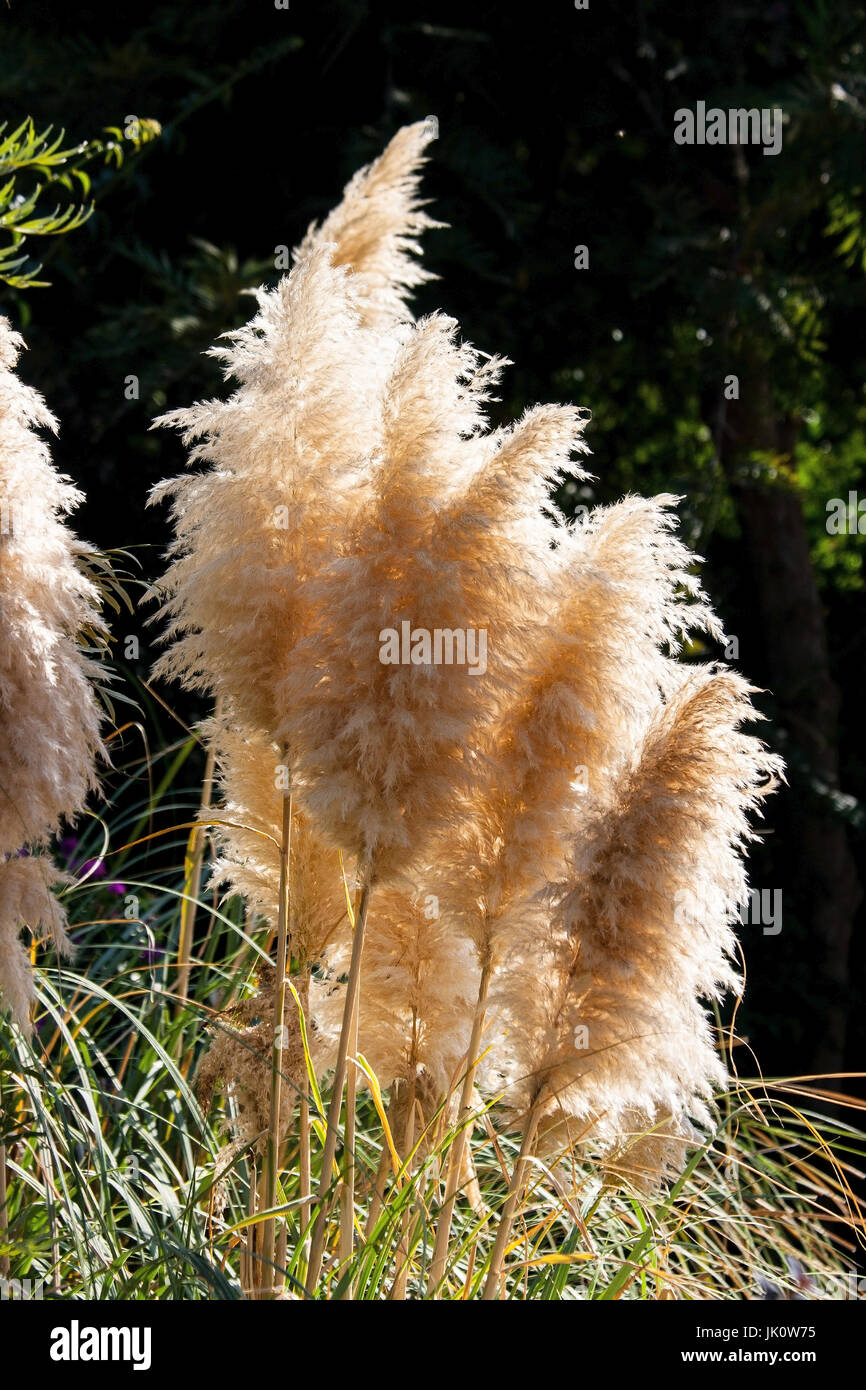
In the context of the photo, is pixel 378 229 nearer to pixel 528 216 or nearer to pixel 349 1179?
pixel 349 1179

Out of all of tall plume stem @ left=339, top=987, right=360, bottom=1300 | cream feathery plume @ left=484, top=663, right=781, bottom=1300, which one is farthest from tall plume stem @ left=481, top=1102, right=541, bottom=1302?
tall plume stem @ left=339, top=987, right=360, bottom=1300

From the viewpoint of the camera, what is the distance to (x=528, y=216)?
17.8 ft

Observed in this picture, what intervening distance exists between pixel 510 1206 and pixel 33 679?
1.04 meters

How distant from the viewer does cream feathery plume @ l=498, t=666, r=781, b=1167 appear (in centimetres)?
184

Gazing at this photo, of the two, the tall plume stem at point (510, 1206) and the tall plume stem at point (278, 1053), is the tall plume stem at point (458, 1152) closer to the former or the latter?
the tall plume stem at point (510, 1206)

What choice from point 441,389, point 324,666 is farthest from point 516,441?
point 324,666

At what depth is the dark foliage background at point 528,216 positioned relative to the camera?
206 inches

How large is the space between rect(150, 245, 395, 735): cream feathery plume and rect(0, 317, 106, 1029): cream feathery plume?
0.18m

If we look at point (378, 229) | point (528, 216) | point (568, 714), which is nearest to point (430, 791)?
point (568, 714)

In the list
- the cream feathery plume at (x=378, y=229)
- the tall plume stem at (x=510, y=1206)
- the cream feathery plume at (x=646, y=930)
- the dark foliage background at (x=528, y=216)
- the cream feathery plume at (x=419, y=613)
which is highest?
the dark foliage background at (x=528, y=216)

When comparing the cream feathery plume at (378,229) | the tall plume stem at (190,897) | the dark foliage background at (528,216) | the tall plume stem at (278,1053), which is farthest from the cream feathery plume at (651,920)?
the dark foliage background at (528,216)

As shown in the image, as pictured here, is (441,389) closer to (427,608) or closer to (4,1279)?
(427,608)

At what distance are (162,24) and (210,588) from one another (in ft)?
14.5

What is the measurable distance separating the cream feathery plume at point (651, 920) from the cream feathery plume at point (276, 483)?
546 mm
